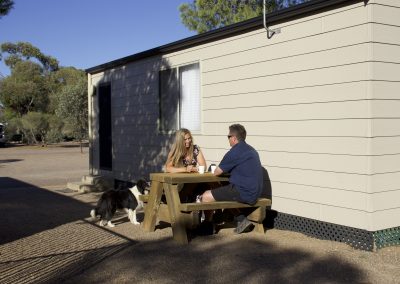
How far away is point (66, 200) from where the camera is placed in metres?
10.1

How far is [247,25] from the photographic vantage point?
23.2 ft

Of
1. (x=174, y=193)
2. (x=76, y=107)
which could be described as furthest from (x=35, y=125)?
(x=174, y=193)

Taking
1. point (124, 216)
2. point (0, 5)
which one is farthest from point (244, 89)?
point (0, 5)

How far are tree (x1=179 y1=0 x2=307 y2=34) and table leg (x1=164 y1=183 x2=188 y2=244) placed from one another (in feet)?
48.1

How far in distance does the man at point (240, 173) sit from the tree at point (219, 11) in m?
14.3

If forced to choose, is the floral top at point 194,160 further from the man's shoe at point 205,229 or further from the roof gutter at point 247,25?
the roof gutter at point 247,25

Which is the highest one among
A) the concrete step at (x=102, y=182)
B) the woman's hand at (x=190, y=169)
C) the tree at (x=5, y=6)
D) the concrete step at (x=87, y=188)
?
the tree at (x=5, y=6)

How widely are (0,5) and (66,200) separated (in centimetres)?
Result: 433

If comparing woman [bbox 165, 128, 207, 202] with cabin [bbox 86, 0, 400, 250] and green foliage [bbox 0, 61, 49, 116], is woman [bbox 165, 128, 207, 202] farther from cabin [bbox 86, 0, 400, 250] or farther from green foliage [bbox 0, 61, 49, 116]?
green foliage [bbox 0, 61, 49, 116]

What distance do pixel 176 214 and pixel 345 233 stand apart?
1982 mm

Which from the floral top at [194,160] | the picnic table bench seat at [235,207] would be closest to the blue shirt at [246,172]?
the picnic table bench seat at [235,207]

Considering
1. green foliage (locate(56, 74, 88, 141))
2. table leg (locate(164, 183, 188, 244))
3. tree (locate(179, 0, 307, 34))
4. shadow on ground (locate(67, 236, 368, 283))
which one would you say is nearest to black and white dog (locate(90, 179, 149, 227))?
table leg (locate(164, 183, 188, 244))

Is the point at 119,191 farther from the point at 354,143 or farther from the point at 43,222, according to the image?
the point at 354,143

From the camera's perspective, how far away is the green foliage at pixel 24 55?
165ft
